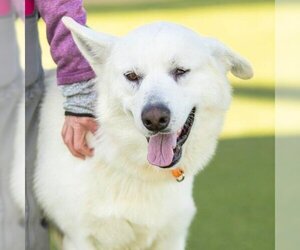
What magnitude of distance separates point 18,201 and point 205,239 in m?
1.06

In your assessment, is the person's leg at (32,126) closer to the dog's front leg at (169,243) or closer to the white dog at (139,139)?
the white dog at (139,139)

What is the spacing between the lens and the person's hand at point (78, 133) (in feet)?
10.6

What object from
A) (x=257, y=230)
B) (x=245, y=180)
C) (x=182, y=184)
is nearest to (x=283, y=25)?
(x=245, y=180)

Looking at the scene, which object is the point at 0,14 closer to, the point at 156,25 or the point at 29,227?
the point at 156,25

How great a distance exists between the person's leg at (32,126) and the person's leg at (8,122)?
6cm

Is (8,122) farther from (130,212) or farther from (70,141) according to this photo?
(130,212)

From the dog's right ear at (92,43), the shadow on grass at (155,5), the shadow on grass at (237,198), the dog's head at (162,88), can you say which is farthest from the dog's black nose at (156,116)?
the shadow on grass at (155,5)

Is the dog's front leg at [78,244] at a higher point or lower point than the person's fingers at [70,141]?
lower

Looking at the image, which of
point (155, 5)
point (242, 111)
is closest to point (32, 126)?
point (242, 111)

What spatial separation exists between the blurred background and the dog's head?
1.22ft

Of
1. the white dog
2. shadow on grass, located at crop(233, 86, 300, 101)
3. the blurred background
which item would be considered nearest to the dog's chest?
the white dog

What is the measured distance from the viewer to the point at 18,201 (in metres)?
3.43

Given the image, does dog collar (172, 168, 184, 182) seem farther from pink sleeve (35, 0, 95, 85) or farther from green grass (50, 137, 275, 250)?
green grass (50, 137, 275, 250)

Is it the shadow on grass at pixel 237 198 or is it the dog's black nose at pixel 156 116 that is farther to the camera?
the shadow on grass at pixel 237 198
